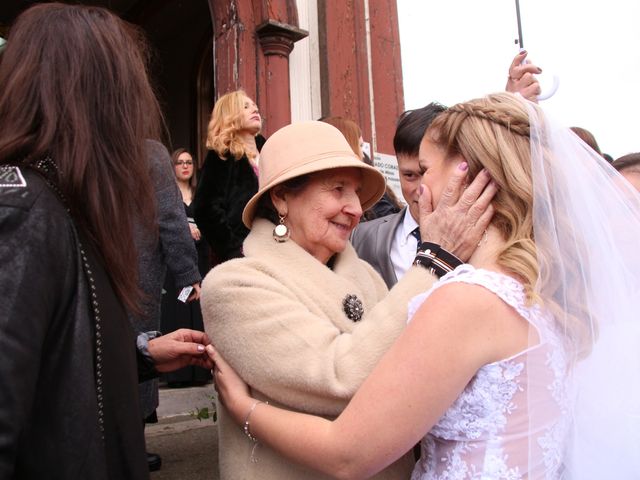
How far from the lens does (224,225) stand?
143 inches

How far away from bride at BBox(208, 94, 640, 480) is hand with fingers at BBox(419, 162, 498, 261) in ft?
0.09

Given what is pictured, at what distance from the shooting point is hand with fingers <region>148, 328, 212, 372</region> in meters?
1.83

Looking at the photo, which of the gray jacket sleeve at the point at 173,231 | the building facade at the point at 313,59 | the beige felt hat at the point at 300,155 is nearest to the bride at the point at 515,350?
the beige felt hat at the point at 300,155

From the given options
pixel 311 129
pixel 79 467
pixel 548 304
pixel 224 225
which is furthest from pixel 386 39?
pixel 79 467

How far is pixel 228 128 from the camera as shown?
12.5 feet

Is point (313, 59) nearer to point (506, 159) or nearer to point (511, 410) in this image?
point (506, 159)

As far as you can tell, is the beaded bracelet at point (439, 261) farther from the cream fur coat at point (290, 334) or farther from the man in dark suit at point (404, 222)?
the man in dark suit at point (404, 222)

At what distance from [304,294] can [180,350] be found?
1.47ft

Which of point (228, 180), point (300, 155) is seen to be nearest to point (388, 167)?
point (228, 180)

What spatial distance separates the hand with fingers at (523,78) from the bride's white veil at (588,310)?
3.03 feet

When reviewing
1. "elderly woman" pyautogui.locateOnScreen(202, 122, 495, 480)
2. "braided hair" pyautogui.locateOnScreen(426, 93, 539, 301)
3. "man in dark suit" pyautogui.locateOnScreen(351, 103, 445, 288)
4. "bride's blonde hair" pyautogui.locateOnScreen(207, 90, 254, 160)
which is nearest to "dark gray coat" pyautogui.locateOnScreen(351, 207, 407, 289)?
"man in dark suit" pyautogui.locateOnScreen(351, 103, 445, 288)

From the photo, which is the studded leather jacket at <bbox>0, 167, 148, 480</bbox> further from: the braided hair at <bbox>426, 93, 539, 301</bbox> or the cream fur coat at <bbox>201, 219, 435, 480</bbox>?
the braided hair at <bbox>426, 93, 539, 301</bbox>

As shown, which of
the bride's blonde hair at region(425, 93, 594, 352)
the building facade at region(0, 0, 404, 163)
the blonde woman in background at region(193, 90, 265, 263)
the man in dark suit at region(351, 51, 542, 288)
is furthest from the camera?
the building facade at region(0, 0, 404, 163)

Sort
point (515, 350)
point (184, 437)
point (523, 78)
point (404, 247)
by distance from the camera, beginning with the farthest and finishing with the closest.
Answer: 1. point (184, 437)
2. point (404, 247)
3. point (523, 78)
4. point (515, 350)
